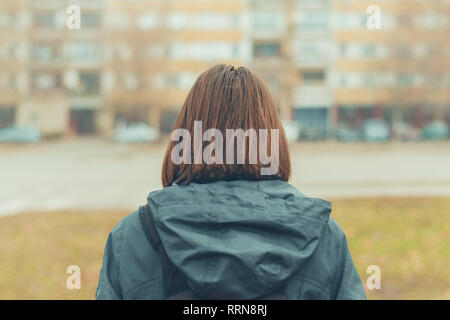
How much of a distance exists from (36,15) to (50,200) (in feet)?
28.5

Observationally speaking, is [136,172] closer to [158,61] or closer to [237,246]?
[158,61]

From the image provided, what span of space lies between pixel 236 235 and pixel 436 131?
1640 cm

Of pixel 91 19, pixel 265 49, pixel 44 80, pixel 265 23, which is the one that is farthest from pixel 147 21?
pixel 265 23

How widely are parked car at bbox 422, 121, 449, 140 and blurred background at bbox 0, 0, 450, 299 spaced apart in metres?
0.05

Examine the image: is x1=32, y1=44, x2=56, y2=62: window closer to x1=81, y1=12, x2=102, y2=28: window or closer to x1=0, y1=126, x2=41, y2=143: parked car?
x1=81, y1=12, x2=102, y2=28: window

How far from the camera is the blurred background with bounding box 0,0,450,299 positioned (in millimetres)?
5227

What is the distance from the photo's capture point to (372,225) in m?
5.83

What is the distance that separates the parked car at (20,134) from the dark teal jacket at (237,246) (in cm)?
1262

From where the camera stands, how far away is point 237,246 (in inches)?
32.1

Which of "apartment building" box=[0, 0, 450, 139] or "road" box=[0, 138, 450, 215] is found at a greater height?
"apartment building" box=[0, 0, 450, 139]

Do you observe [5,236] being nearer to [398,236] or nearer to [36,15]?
[398,236]

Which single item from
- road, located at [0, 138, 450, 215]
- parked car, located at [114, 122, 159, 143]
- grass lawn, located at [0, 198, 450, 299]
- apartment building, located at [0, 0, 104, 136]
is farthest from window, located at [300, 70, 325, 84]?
grass lawn, located at [0, 198, 450, 299]

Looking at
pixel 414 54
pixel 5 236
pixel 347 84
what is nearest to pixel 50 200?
pixel 5 236

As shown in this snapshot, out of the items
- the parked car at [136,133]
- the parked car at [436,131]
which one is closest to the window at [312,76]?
the parked car at [436,131]
